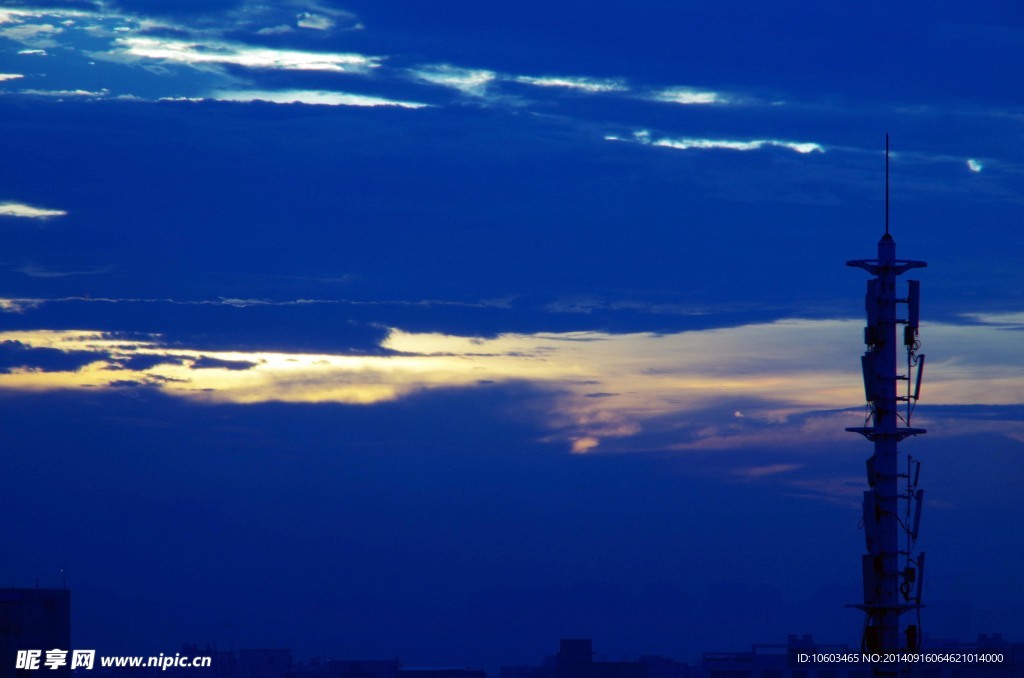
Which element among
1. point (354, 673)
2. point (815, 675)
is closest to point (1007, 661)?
point (815, 675)

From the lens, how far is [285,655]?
508 feet

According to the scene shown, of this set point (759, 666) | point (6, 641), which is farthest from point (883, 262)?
point (759, 666)

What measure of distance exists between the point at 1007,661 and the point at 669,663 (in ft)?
206

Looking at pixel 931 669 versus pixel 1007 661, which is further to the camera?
pixel 1007 661

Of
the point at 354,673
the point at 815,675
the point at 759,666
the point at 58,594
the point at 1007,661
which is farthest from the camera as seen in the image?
the point at 354,673

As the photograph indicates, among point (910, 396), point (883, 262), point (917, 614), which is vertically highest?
point (883, 262)

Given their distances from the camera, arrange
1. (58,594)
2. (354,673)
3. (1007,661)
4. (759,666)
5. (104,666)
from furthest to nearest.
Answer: (354,673) → (759,666) → (1007,661) → (58,594) → (104,666)

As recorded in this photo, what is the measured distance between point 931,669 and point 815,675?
27648 millimetres

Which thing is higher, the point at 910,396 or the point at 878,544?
the point at 910,396

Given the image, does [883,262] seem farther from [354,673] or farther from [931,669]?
[354,673]

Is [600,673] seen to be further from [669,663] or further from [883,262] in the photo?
[883,262]

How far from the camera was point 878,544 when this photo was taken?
29.8 m

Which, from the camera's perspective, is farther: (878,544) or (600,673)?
(600,673)

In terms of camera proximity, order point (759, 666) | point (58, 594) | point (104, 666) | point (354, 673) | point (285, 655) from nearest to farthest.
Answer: point (104, 666) → point (58, 594) → point (759, 666) → point (354, 673) → point (285, 655)
